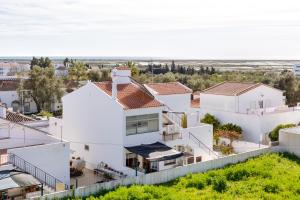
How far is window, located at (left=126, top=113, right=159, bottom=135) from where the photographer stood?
3012 centimetres

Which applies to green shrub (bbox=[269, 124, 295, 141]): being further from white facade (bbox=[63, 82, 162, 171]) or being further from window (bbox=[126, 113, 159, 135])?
window (bbox=[126, 113, 159, 135])

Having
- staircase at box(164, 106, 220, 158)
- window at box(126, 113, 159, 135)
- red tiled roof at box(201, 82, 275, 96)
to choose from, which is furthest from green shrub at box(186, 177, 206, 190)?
red tiled roof at box(201, 82, 275, 96)

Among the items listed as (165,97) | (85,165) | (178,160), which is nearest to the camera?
(178,160)

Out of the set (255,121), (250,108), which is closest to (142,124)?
(255,121)

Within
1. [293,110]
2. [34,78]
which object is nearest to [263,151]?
[293,110]

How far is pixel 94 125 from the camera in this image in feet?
105

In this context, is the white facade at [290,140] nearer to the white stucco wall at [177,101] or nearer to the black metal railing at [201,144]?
the black metal railing at [201,144]

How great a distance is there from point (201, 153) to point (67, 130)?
420 inches

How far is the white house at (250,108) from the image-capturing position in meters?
39.4

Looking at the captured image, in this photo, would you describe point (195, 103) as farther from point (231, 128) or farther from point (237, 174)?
point (237, 174)

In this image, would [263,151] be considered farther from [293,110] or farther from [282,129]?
→ [293,110]

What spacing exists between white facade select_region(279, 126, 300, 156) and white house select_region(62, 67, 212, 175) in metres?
6.71

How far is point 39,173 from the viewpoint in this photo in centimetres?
2527

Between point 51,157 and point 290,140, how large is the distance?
20057mm
